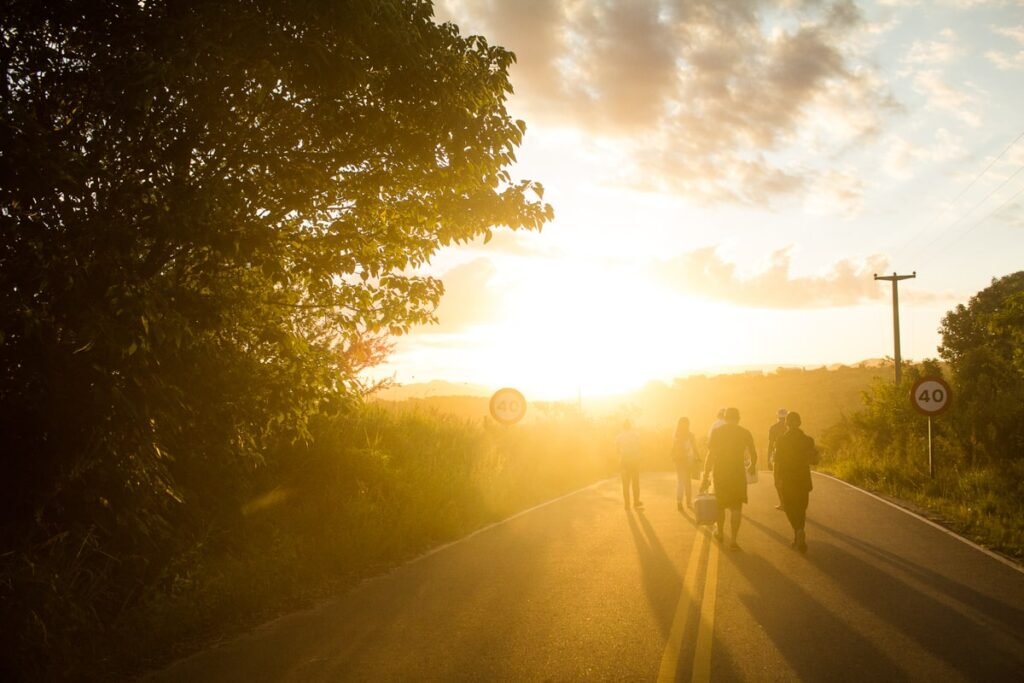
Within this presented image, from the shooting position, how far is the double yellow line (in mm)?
5477

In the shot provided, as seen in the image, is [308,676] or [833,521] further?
[833,521]

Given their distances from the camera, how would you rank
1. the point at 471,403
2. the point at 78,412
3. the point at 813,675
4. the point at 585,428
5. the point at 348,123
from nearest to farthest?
the point at 813,675 → the point at 78,412 → the point at 348,123 → the point at 585,428 → the point at 471,403

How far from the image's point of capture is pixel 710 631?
6547 millimetres

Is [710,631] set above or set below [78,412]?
below

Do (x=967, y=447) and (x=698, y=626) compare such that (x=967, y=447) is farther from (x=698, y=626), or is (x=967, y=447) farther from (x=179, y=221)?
(x=179, y=221)

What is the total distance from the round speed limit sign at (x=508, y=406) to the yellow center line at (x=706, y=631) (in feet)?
37.5

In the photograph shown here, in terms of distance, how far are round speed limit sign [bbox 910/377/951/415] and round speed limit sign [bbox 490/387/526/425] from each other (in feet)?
34.2

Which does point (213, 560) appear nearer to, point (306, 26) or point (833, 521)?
point (306, 26)

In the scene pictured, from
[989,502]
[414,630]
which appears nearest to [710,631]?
[414,630]

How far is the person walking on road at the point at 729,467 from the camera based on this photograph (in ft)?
37.8

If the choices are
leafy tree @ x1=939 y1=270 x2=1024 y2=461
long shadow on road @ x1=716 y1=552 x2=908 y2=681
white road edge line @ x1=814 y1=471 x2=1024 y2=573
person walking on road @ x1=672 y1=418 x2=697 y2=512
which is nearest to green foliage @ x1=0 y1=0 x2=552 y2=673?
long shadow on road @ x1=716 y1=552 x2=908 y2=681

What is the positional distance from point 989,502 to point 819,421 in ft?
247

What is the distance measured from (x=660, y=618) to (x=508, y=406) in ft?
45.8

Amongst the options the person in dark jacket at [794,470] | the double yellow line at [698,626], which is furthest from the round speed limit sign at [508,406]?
the double yellow line at [698,626]
